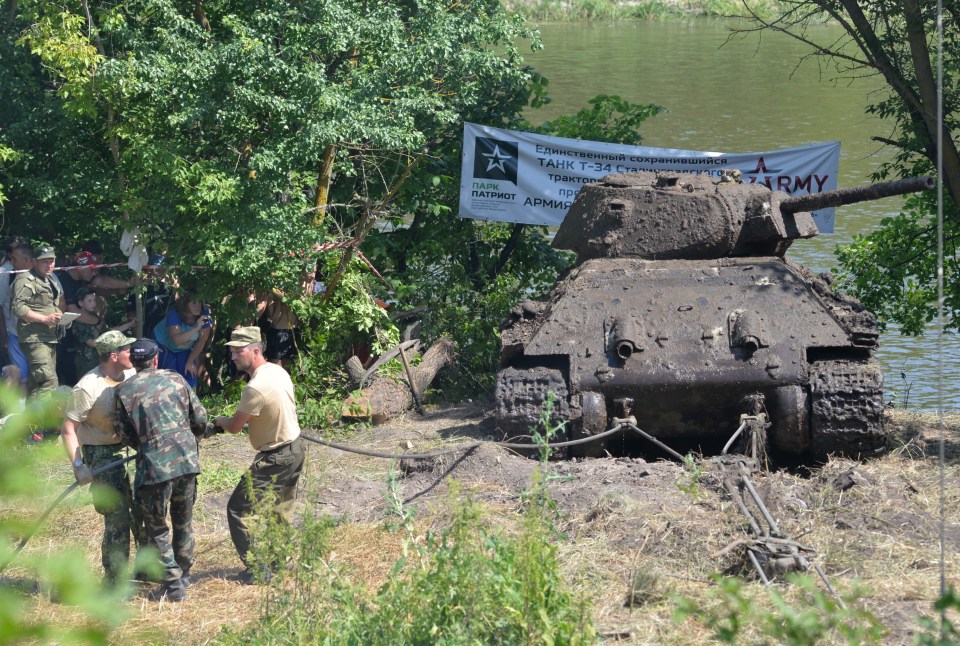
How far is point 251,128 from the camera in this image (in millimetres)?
10617

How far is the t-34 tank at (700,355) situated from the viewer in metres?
8.70

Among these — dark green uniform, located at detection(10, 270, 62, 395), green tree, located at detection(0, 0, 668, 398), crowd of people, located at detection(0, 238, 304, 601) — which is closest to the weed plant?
crowd of people, located at detection(0, 238, 304, 601)

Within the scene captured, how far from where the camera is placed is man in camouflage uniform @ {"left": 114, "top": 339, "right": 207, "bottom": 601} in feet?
22.1

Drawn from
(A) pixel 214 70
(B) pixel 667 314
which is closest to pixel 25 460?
(B) pixel 667 314

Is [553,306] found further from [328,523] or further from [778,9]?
[778,9]

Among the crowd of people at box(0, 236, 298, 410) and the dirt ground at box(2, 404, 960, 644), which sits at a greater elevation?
the crowd of people at box(0, 236, 298, 410)

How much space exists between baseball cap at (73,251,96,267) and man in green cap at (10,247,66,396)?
0.66m

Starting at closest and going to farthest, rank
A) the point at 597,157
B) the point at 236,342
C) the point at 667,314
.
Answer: the point at 236,342
the point at 667,314
the point at 597,157

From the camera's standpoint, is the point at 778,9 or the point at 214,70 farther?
the point at 778,9

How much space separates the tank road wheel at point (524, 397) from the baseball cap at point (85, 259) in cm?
487

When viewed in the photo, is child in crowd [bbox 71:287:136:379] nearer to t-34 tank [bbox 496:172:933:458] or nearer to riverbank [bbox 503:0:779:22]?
t-34 tank [bbox 496:172:933:458]

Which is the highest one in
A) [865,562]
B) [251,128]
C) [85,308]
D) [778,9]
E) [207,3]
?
[778,9]

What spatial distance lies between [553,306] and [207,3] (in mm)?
4711

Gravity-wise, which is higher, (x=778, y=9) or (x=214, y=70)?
(x=778, y=9)
